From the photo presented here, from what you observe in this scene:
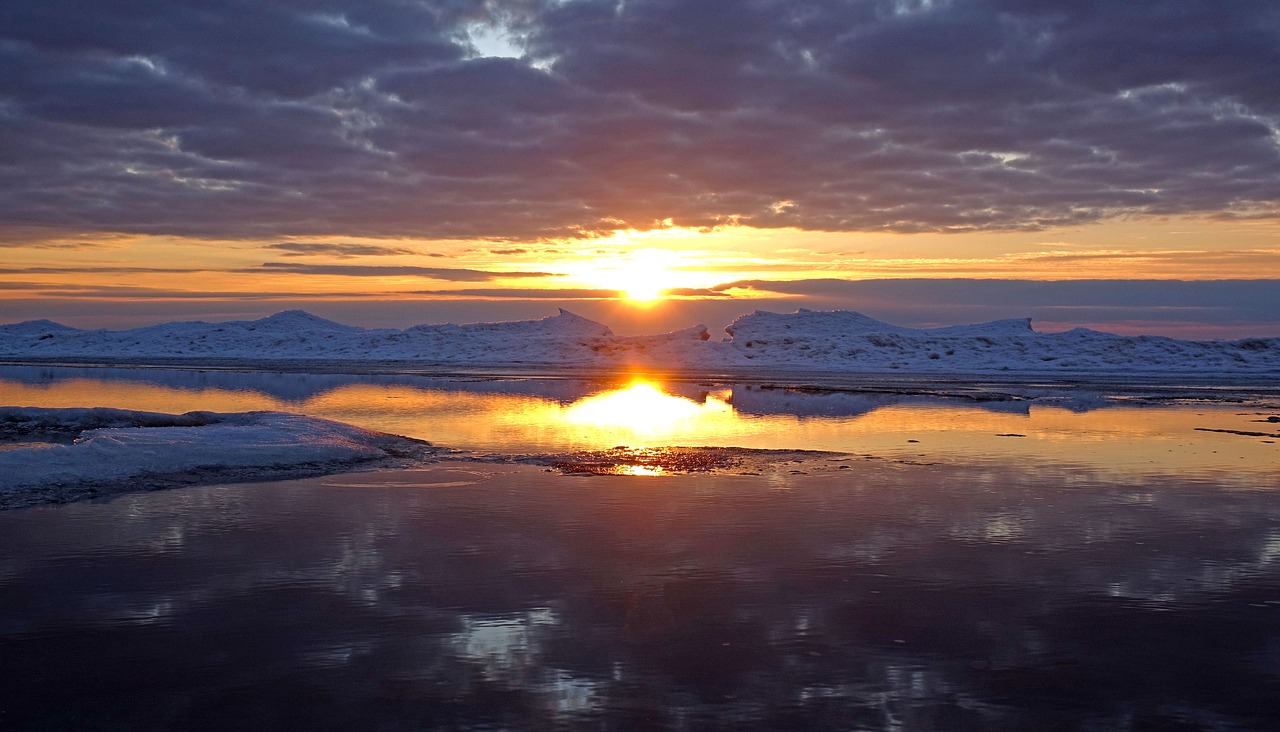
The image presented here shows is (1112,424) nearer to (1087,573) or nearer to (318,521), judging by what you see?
(1087,573)

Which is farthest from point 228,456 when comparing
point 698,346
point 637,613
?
point 698,346

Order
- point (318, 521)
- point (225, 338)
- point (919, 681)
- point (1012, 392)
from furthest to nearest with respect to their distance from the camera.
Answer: point (225, 338), point (1012, 392), point (318, 521), point (919, 681)

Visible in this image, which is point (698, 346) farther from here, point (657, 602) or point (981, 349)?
point (657, 602)

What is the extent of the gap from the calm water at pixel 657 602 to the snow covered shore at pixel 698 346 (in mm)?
61294

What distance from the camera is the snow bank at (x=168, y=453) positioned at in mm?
13469

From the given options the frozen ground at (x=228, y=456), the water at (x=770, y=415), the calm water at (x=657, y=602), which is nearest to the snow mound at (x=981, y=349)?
the water at (x=770, y=415)

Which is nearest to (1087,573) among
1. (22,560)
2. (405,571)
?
(405,571)

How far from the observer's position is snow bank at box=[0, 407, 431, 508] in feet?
44.2

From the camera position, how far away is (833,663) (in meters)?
6.83

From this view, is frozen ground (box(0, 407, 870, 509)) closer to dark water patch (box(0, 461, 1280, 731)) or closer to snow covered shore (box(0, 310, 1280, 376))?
dark water patch (box(0, 461, 1280, 731))

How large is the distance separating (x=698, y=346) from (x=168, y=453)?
9043cm

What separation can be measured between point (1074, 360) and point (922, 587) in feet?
272

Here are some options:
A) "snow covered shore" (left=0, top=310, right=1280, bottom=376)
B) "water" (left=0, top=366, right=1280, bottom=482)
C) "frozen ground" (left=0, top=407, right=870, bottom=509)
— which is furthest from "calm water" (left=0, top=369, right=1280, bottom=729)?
"snow covered shore" (left=0, top=310, right=1280, bottom=376)

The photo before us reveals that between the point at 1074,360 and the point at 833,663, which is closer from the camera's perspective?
the point at 833,663
